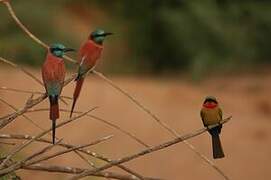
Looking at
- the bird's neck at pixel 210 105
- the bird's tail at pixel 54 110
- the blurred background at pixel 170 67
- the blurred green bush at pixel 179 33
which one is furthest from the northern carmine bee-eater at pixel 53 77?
the blurred green bush at pixel 179 33

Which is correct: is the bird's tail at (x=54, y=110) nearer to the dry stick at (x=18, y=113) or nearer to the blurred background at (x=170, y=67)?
the dry stick at (x=18, y=113)

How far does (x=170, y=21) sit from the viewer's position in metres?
8.56

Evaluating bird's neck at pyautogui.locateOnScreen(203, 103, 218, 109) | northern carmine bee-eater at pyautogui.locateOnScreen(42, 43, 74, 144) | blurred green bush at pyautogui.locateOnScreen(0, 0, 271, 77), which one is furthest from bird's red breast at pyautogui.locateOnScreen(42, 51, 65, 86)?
blurred green bush at pyautogui.locateOnScreen(0, 0, 271, 77)

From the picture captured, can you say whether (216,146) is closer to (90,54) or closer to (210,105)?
(210,105)

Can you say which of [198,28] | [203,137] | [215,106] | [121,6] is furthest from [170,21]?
[215,106]

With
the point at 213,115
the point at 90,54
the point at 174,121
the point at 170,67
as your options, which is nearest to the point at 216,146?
the point at 213,115

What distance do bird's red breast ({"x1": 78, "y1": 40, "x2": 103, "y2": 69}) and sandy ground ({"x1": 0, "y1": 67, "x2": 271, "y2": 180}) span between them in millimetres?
3915

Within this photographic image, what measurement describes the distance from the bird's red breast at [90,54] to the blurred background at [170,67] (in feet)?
16.3

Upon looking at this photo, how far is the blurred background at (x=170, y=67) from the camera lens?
21.3 feet

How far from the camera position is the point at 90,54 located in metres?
1.09

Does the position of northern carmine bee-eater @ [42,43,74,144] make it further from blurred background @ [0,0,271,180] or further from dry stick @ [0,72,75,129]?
blurred background @ [0,0,271,180]

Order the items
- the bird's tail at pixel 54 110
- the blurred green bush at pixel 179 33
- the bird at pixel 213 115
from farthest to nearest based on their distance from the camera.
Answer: the blurred green bush at pixel 179 33
the bird at pixel 213 115
the bird's tail at pixel 54 110

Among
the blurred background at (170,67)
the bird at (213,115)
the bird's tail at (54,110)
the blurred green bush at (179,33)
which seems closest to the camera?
the bird's tail at (54,110)

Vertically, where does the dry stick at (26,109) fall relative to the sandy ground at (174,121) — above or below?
below
